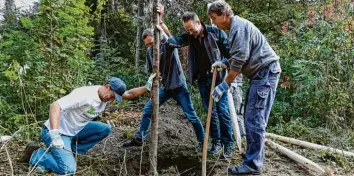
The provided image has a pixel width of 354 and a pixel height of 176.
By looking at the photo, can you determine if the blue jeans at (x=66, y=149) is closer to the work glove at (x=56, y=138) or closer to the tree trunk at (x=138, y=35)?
the work glove at (x=56, y=138)

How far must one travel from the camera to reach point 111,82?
394 cm

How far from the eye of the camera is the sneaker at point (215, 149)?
4.41 meters

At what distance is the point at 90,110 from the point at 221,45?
5.64ft

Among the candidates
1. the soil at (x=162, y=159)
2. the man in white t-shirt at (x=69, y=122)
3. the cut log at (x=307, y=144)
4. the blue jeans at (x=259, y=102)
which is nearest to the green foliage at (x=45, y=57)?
the soil at (x=162, y=159)

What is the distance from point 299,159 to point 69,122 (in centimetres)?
274

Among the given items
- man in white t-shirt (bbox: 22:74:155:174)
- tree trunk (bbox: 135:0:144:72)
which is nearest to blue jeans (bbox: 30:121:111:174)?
man in white t-shirt (bbox: 22:74:155:174)

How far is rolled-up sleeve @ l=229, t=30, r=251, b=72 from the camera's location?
3471 millimetres

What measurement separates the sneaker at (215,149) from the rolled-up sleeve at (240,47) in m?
1.30

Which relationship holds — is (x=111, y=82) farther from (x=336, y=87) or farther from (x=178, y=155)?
(x=336, y=87)

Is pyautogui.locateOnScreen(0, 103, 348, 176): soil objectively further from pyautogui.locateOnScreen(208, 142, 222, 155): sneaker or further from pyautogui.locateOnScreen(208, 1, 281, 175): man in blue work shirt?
pyautogui.locateOnScreen(208, 1, 281, 175): man in blue work shirt

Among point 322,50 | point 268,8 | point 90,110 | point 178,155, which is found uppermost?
point 268,8

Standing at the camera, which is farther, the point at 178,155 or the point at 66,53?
the point at 66,53

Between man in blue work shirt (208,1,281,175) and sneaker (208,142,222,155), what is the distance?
2.03ft

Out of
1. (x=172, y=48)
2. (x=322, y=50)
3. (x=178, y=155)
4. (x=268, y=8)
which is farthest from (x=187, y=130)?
(x=268, y=8)
